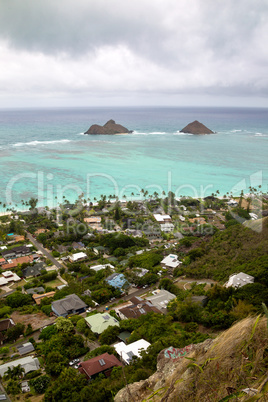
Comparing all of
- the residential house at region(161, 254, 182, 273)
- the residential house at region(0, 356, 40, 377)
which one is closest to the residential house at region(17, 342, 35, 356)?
the residential house at region(0, 356, 40, 377)

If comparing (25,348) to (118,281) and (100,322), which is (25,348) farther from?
(118,281)

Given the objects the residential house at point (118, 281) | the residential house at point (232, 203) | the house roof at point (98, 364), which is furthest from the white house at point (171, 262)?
the residential house at point (232, 203)

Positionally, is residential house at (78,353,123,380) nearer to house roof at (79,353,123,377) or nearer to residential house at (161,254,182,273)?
house roof at (79,353,123,377)

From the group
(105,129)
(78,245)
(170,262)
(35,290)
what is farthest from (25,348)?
(105,129)

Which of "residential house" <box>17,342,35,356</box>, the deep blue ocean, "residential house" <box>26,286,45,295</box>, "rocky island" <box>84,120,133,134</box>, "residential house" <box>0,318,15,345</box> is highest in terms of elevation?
"rocky island" <box>84,120,133,134</box>

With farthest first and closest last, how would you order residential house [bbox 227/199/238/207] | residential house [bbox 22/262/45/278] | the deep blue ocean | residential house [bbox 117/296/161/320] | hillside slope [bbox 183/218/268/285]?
the deep blue ocean < residential house [bbox 227/199/238/207] < residential house [bbox 22/262/45/278] < hillside slope [bbox 183/218/268/285] < residential house [bbox 117/296/161/320]

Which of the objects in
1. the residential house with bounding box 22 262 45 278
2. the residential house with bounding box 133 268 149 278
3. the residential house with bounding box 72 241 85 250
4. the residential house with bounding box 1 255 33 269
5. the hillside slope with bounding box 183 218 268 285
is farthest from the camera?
the residential house with bounding box 72 241 85 250

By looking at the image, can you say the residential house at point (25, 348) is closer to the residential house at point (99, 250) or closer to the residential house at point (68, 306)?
the residential house at point (68, 306)
